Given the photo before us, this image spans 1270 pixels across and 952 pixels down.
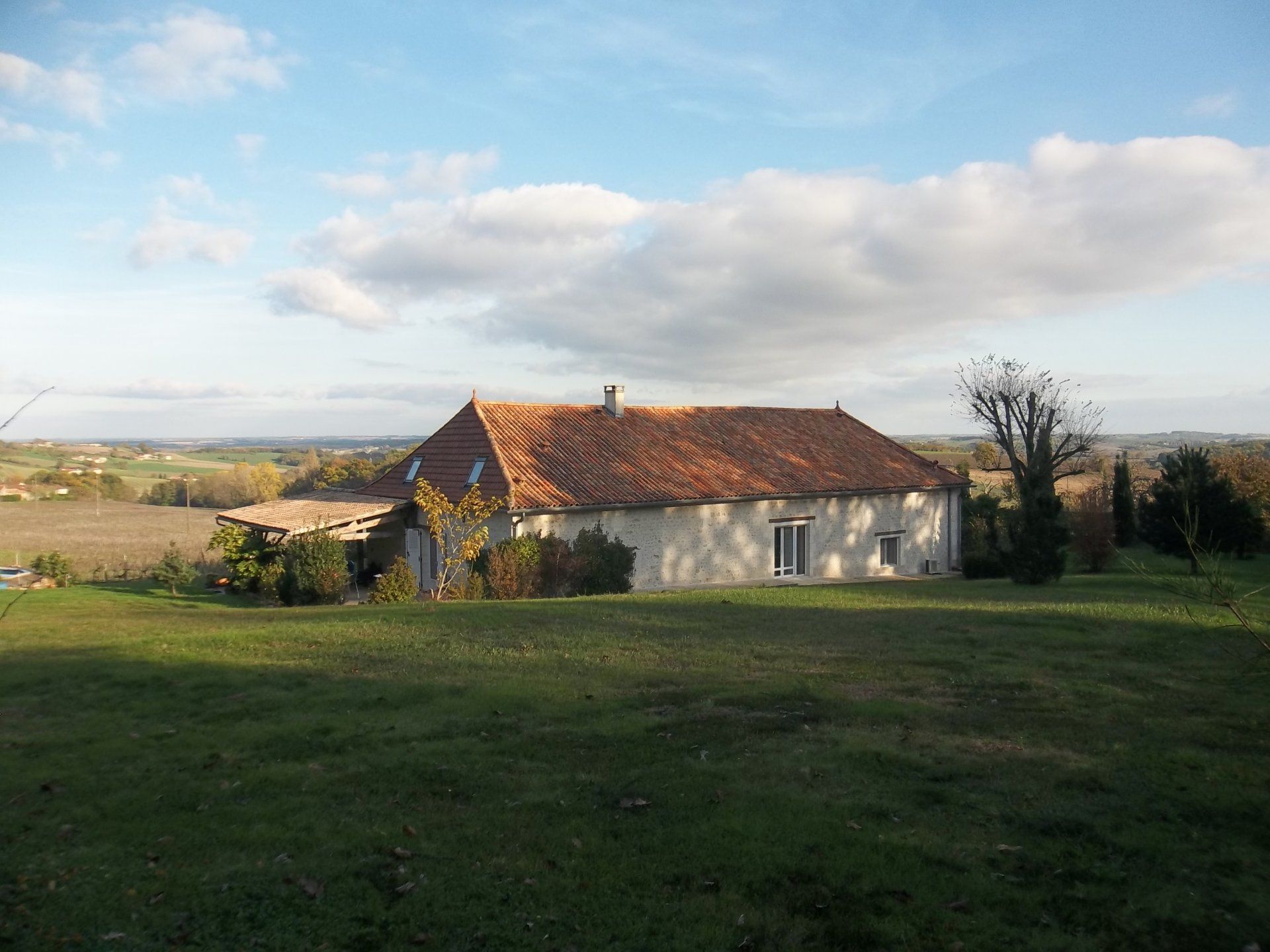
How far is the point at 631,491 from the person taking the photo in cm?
2497

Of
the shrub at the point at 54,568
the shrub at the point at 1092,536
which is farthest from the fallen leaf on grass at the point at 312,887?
the shrub at the point at 1092,536

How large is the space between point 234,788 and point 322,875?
A: 5.65 ft

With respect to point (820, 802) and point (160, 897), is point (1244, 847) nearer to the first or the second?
point (820, 802)

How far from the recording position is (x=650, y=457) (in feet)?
91.3

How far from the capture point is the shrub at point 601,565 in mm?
21578

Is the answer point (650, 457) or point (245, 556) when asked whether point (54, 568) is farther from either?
point (650, 457)

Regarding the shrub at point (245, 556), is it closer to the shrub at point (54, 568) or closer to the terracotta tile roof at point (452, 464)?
the terracotta tile roof at point (452, 464)

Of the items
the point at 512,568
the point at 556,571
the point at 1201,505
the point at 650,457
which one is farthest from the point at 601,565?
the point at 1201,505

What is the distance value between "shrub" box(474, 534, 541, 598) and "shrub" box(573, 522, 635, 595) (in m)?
1.28

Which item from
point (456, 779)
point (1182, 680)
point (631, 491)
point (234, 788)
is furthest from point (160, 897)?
point (631, 491)

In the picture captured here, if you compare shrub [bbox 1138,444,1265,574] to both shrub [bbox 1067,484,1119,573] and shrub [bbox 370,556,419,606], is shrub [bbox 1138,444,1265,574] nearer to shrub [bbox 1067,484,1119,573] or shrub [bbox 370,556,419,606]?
shrub [bbox 1067,484,1119,573]

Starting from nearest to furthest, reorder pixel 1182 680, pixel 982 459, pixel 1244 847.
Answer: pixel 1244 847, pixel 1182 680, pixel 982 459

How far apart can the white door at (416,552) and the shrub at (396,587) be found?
546 centimetres

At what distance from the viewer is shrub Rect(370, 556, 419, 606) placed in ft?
64.4
